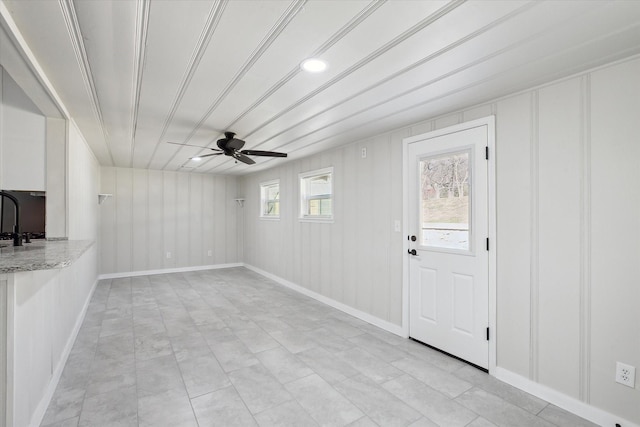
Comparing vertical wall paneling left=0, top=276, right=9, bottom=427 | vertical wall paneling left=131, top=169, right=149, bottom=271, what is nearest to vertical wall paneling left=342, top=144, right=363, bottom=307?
vertical wall paneling left=0, top=276, right=9, bottom=427

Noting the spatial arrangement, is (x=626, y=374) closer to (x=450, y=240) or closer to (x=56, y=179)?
(x=450, y=240)

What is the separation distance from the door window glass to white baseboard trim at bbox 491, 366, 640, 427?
3.62 feet

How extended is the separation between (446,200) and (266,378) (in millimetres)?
2351

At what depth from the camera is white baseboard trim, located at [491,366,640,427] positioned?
6.39 feet

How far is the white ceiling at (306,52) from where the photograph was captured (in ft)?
4.84

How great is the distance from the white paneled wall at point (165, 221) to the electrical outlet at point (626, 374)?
714cm

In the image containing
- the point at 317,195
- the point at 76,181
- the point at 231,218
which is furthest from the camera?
the point at 231,218

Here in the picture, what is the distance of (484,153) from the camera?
105 inches

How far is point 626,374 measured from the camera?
1.89 m

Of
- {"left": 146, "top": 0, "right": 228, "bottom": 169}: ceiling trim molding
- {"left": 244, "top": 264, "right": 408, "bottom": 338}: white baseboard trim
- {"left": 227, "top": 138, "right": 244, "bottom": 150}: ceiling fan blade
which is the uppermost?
{"left": 146, "top": 0, "right": 228, "bottom": 169}: ceiling trim molding

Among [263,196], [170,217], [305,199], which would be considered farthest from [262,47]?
[170,217]

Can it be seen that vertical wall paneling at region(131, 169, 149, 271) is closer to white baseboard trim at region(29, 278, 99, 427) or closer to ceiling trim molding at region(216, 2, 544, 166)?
white baseboard trim at region(29, 278, 99, 427)

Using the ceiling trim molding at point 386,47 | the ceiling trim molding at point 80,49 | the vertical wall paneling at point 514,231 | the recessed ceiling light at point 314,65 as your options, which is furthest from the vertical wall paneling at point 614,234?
the ceiling trim molding at point 80,49

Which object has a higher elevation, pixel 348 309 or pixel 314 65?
pixel 314 65
